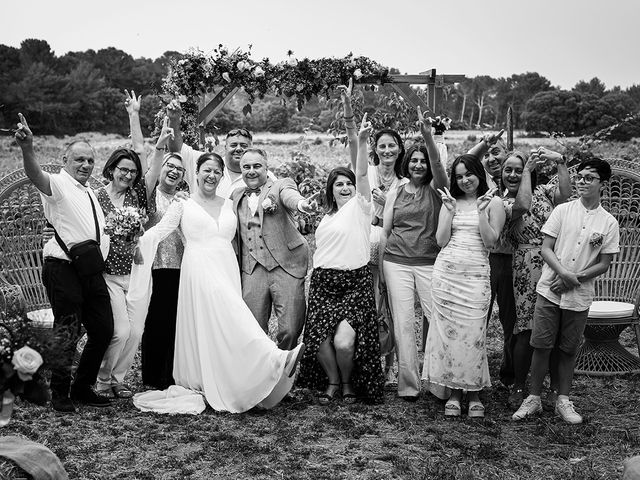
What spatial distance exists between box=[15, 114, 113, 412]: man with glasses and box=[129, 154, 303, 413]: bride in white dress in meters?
0.39

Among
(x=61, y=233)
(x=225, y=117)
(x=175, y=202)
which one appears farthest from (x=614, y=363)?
(x=225, y=117)

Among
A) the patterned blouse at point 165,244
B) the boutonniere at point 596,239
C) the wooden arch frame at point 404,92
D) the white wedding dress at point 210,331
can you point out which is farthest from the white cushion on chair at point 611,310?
the patterned blouse at point 165,244

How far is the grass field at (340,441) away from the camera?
4.50m

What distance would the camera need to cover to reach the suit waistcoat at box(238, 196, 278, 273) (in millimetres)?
6082

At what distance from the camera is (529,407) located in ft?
18.4

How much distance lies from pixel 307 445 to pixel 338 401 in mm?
1035

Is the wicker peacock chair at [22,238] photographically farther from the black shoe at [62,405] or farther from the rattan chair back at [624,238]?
the rattan chair back at [624,238]

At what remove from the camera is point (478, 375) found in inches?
220

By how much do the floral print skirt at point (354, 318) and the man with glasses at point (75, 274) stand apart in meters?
1.65

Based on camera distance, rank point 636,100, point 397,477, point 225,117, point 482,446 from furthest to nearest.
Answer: point 636,100 < point 225,117 < point 482,446 < point 397,477

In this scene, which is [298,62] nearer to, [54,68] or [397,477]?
[397,477]

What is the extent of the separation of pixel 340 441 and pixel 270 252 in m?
1.75

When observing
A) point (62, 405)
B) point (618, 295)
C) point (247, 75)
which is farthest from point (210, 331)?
point (618, 295)

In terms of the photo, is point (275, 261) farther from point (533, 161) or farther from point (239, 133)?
point (533, 161)
